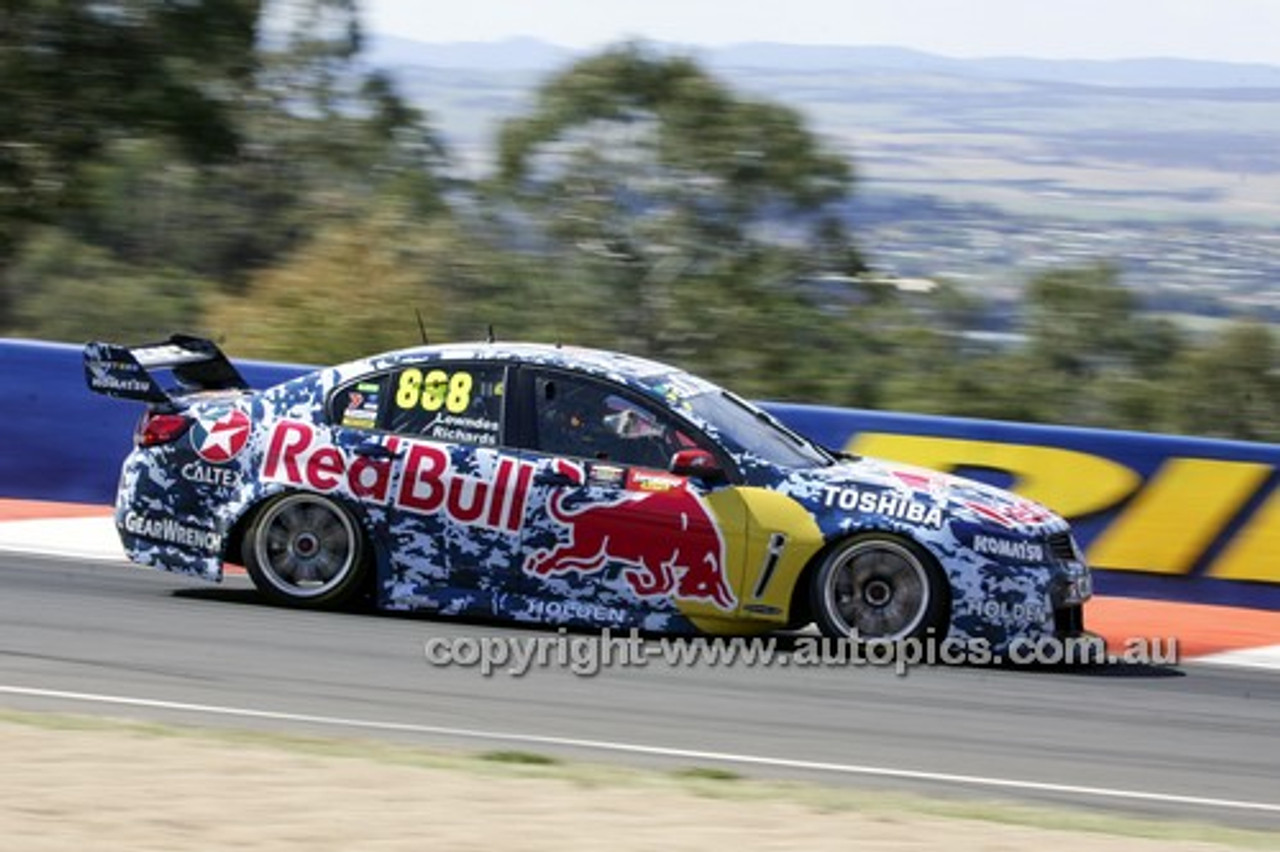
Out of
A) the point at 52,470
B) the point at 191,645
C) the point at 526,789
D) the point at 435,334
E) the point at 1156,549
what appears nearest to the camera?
the point at 526,789

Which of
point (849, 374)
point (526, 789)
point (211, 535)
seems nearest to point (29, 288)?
point (849, 374)

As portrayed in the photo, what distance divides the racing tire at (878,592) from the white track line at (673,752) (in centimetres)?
215

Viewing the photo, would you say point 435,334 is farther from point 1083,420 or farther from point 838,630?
point 838,630

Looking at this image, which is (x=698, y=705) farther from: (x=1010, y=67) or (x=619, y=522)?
(x=1010, y=67)

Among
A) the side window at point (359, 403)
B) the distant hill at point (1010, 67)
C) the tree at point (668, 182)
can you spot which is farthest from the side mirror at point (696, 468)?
the distant hill at point (1010, 67)

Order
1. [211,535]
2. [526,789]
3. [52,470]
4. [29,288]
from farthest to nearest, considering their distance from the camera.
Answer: [29,288]
[52,470]
[211,535]
[526,789]

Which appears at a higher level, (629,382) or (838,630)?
(629,382)

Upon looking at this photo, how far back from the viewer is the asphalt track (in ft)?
28.0

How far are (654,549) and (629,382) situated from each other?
0.87 m

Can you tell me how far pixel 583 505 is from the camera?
10.8m

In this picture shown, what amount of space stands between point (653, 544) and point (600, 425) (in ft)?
2.20

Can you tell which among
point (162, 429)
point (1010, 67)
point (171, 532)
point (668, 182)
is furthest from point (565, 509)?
point (1010, 67)

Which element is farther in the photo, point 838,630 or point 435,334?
point 435,334

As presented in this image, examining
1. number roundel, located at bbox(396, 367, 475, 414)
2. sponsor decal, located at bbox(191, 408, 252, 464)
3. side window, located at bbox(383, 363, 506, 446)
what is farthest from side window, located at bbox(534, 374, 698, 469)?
sponsor decal, located at bbox(191, 408, 252, 464)
